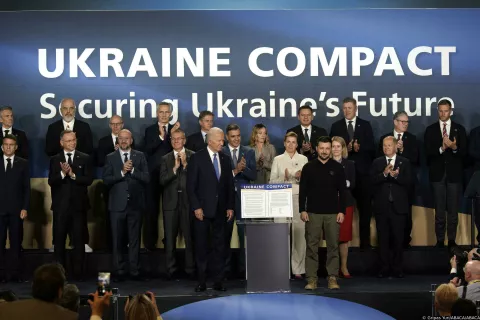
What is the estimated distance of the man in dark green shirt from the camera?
9266mm

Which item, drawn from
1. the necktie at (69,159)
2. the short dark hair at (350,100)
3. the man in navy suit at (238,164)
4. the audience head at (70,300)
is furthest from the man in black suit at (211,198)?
the audience head at (70,300)

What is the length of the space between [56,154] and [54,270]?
604cm

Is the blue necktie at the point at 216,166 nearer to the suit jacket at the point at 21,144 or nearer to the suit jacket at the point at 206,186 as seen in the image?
the suit jacket at the point at 206,186

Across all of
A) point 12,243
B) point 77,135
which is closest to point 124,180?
point 77,135

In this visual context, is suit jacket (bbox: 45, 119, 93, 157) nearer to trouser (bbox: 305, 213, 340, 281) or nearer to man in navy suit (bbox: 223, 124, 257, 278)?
man in navy suit (bbox: 223, 124, 257, 278)

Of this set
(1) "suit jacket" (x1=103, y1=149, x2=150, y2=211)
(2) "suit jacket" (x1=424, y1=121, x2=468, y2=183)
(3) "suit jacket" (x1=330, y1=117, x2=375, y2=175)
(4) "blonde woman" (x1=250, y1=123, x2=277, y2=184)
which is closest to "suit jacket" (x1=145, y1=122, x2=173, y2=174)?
(1) "suit jacket" (x1=103, y1=149, x2=150, y2=211)

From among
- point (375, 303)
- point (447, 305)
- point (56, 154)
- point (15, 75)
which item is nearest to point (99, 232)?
point (56, 154)

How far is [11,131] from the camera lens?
10.5 meters

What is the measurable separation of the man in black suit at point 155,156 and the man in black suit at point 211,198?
1.14 meters

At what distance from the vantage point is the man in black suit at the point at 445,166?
10.4m

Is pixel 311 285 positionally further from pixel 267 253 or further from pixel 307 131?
pixel 307 131

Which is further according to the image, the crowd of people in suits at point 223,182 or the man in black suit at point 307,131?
the man in black suit at point 307,131

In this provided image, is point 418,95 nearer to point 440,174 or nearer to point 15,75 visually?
point 440,174

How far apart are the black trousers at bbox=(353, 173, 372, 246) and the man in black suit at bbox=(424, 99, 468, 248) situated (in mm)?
780
